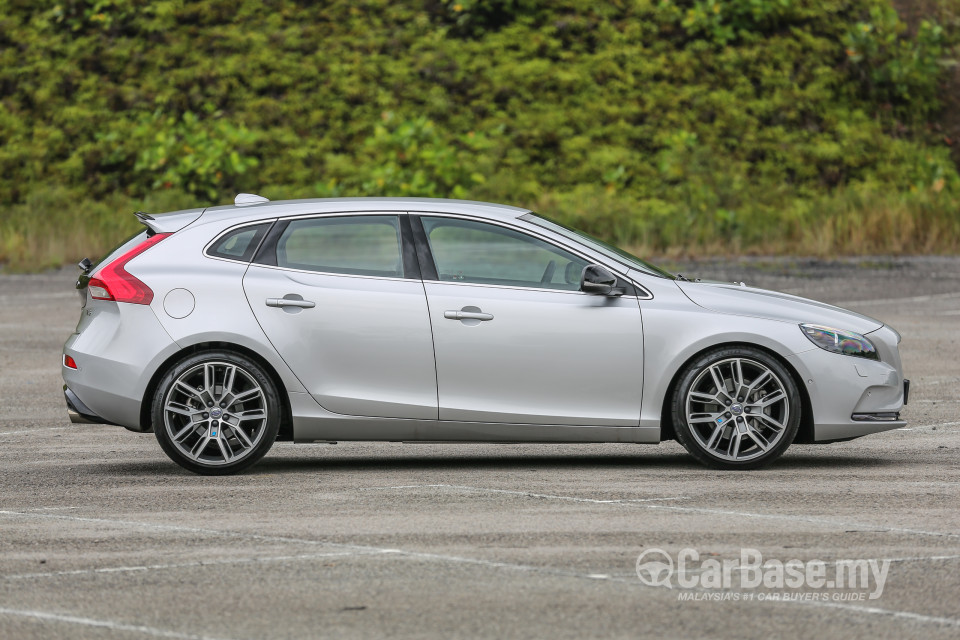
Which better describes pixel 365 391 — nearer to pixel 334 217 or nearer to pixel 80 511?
pixel 334 217

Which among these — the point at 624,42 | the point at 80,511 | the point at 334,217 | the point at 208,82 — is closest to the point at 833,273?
the point at 624,42

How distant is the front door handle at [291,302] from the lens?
929 centimetres

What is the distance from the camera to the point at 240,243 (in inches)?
376

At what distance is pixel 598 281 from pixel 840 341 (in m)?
1.45

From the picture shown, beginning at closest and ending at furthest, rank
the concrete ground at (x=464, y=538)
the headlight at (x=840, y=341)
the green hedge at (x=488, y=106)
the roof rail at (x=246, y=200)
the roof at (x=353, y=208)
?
the concrete ground at (x=464, y=538)
the headlight at (x=840, y=341)
the roof at (x=353, y=208)
the roof rail at (x=246, y=200)
the green hedge at (x=488, y=106)

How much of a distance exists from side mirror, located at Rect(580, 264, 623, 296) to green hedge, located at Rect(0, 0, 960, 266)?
21504 mm

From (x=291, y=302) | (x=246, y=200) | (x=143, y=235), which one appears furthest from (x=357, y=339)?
(x=143, y=235)

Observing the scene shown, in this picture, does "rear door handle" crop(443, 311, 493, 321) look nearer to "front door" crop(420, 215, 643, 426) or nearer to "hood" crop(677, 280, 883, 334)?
"front door" crop(420, 215, 643, 426)

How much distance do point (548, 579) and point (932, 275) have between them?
20.7m

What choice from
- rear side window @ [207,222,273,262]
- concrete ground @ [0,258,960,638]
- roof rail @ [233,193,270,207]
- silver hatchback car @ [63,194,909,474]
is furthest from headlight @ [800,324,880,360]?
roof rail @ [233,193,270,207]

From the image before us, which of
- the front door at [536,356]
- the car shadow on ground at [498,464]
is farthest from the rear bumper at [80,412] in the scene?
the front door at [536,356]

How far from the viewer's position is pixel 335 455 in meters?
10.4

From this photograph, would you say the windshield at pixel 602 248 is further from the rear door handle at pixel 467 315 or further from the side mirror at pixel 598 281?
the rear door handle at pixel 467 315

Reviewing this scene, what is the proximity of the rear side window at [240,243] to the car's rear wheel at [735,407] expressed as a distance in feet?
8.48
